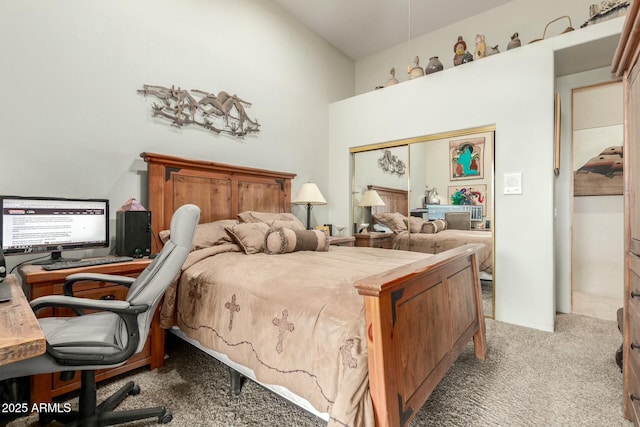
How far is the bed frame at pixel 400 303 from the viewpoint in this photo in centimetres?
107

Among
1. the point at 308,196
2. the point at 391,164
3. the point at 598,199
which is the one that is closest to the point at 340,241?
the point at 308,196

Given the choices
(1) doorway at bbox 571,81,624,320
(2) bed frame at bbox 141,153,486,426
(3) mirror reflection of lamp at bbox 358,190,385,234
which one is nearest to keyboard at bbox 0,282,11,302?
(2) bed frame at bbox 141,153,486,426

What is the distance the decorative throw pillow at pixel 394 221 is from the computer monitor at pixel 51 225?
116 inches

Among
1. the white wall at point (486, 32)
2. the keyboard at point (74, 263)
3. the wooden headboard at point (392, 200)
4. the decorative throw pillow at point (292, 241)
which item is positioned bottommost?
the keyboard at point (74, 263)

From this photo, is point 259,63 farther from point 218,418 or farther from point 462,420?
point 462,420

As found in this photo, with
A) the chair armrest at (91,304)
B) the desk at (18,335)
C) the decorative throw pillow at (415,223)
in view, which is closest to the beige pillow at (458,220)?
the decorative throw pillow at (415,223)

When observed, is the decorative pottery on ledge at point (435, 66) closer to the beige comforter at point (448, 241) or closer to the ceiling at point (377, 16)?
the ceiling at point (377, 16)

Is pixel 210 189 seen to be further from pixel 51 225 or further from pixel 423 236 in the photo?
pixel 423 236

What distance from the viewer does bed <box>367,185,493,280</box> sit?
3.13 m

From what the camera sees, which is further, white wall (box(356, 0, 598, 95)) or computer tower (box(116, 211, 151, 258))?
white wall (box(356, 0, 598, 95))

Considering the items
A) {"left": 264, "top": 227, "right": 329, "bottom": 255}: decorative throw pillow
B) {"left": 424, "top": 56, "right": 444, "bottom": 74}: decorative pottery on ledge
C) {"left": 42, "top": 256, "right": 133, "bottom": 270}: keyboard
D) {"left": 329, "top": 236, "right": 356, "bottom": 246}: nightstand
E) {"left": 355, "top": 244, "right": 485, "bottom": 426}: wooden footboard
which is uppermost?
{"left": 424, "top": 56, "right": 444, "bottom": 74}: decorative pottery on ledge

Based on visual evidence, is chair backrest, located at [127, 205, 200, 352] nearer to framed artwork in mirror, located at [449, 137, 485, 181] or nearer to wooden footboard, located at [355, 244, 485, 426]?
wooden footboard, located at [355, 244, 485, 426]

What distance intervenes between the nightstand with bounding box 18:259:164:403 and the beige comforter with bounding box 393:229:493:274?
9.09ft

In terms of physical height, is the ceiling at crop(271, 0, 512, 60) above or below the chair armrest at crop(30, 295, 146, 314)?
above
